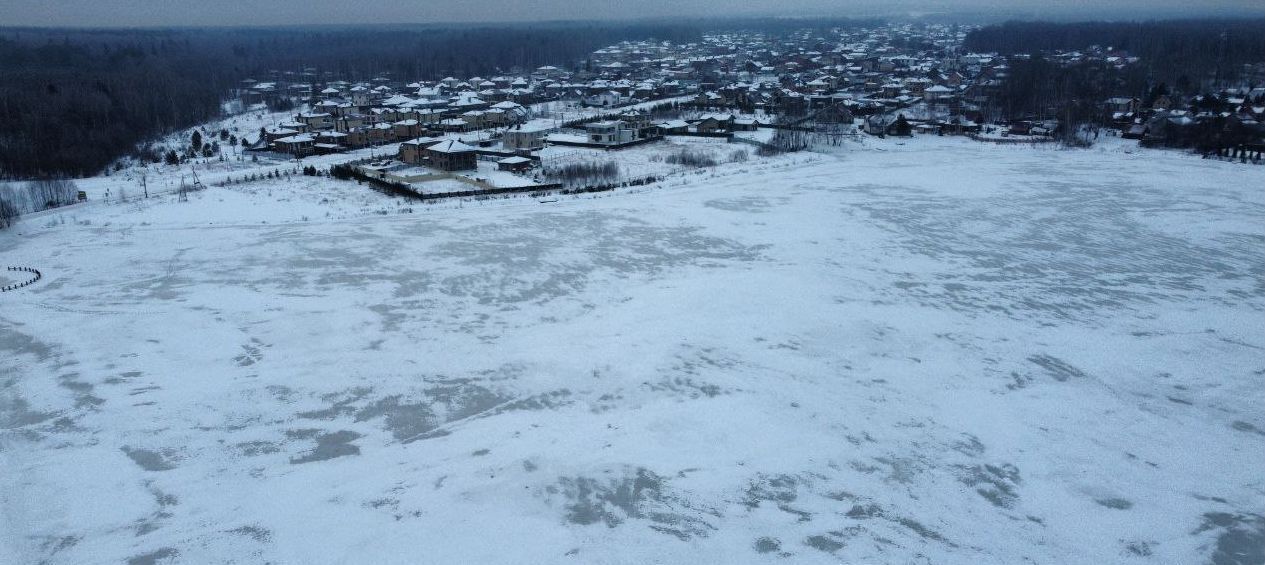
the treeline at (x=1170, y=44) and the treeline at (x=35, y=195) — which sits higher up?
the treeline at (x=1170, y=44)

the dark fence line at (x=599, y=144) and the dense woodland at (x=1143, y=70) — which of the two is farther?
the dense woodland at (x=1143, y=70)

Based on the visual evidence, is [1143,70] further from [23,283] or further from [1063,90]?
[23,283]

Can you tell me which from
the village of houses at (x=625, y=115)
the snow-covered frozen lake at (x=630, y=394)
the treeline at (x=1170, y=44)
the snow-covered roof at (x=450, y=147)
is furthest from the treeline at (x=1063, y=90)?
the snow-covered roof at (x=450, y=147)

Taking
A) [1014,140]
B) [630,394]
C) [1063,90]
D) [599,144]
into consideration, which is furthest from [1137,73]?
[630,394]

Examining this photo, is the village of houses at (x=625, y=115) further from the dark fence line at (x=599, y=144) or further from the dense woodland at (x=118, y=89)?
the dense woodland at (x=118, y=89)

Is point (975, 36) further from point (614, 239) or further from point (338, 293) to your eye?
point (338, 293)
